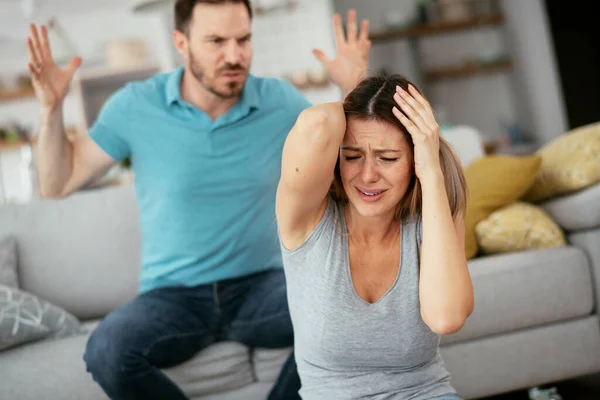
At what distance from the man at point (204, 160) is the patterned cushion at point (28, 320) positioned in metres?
0.31

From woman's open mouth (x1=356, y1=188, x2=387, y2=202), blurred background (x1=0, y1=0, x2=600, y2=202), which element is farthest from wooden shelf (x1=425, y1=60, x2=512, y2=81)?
woman's open mouth (x1=356, y1=188, x2=387, y2=202)

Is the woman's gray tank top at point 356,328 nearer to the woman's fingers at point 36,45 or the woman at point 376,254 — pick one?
the woman at point 376,254

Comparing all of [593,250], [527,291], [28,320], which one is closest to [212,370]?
[28,320]

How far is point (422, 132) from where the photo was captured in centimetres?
125

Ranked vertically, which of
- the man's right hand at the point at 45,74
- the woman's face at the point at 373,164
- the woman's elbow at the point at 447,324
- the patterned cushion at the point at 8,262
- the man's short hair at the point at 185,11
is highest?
the man's short hair at the point at 185,11

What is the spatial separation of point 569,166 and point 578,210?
16 centimetres

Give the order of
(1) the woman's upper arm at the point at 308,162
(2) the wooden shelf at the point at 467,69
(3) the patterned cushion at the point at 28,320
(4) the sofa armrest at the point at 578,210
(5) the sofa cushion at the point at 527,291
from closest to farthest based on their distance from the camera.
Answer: (1) the woman's upper arm at the point at 308,162
(3) the patterned cushion at the point at 28,320
(5) the sofa cushion at the point at 527,291
(4) the sofa armrest at the point at 578,210
(2) the wooden shelf at the point at 467,69

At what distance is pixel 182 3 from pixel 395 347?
126 cm

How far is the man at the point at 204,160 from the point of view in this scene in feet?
5.90

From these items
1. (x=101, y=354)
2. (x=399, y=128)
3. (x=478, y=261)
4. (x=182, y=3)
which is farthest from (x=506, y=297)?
(x=182, y=3)

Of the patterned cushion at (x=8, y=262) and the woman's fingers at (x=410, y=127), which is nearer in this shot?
the woman's fingers at (x=410, y=127)

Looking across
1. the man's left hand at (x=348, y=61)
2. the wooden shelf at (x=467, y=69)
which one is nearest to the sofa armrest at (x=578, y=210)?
the man's left hand at (x=348, y=61)

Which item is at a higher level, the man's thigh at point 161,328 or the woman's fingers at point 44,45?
the woman's fingers at point 44,45

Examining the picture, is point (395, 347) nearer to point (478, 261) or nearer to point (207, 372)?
point (207, 372)
